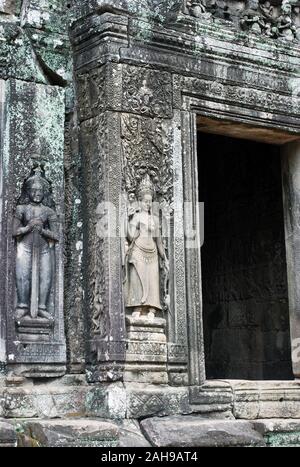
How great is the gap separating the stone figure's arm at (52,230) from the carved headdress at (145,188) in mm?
810

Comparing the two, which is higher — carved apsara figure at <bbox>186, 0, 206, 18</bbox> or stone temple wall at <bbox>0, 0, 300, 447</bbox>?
carved apsara figure at <bbox>186, 0, 206, 18</bbox>

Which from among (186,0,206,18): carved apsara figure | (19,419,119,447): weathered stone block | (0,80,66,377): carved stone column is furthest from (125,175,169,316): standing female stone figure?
(186,0,206,18): carved apsara figure

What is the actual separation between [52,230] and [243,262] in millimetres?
5186

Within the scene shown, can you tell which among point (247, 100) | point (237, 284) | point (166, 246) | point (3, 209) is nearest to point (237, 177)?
point (237, 284)

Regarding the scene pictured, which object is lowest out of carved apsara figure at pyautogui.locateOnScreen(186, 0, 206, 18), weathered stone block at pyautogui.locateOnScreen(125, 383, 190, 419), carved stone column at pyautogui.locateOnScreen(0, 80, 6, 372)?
weathered stone block at pyautogui.locateOnScreen(125, 383, 190, 419)

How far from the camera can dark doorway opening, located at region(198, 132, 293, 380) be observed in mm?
12930

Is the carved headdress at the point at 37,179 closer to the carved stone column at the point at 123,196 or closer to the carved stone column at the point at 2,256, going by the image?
the carved stone column at the point at 2,256

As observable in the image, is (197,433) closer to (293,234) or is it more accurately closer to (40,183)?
(40,183)

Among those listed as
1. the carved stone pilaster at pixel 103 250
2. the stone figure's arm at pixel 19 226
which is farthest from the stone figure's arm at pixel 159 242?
the stone figure's arm at pixel 19 226

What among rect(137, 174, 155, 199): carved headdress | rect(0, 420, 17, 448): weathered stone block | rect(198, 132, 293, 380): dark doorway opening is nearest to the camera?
rect(0, 420, 17, 448): weathered stone block

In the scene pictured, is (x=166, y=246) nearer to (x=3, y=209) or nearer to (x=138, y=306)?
(x=138, y=306)

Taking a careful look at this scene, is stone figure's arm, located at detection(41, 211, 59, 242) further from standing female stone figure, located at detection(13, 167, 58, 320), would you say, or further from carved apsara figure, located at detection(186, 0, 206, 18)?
carved apsara figure, located at detection(186, 0, 206, 18)

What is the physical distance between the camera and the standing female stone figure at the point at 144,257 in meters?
8.78
